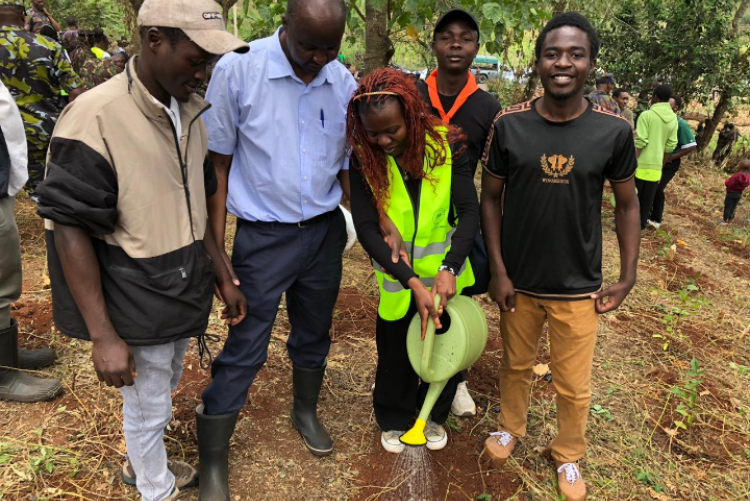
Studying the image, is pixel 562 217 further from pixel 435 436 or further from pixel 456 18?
pixel 435 436

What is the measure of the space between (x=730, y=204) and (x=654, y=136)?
210 cm

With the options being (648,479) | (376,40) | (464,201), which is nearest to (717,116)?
(376,40)

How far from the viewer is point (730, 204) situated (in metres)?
6.89

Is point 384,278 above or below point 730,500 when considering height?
above

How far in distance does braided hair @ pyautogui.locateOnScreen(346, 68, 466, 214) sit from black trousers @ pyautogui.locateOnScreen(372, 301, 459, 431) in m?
0.51

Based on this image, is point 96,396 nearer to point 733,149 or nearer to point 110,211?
point 110,211

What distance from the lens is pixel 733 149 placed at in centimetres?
1060

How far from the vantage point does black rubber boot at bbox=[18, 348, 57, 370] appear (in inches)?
103

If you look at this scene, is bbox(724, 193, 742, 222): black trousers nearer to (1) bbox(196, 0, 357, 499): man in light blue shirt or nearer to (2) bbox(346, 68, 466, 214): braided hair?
(2) bbox(346, 68, 466, 214): braided hair

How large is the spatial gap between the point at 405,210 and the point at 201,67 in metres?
0.83

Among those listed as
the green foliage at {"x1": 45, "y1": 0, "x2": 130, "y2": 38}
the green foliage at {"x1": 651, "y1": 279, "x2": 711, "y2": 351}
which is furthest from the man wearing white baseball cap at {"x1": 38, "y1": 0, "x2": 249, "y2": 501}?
the green foliage at {"x1": 45, "y1": 0, "x2": 130, "y2": 38}

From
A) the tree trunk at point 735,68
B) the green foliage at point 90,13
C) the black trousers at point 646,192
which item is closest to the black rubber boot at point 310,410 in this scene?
the black trousers at point 646,192

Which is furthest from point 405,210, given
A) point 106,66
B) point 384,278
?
point 106,66

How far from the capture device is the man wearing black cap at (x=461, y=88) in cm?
223
